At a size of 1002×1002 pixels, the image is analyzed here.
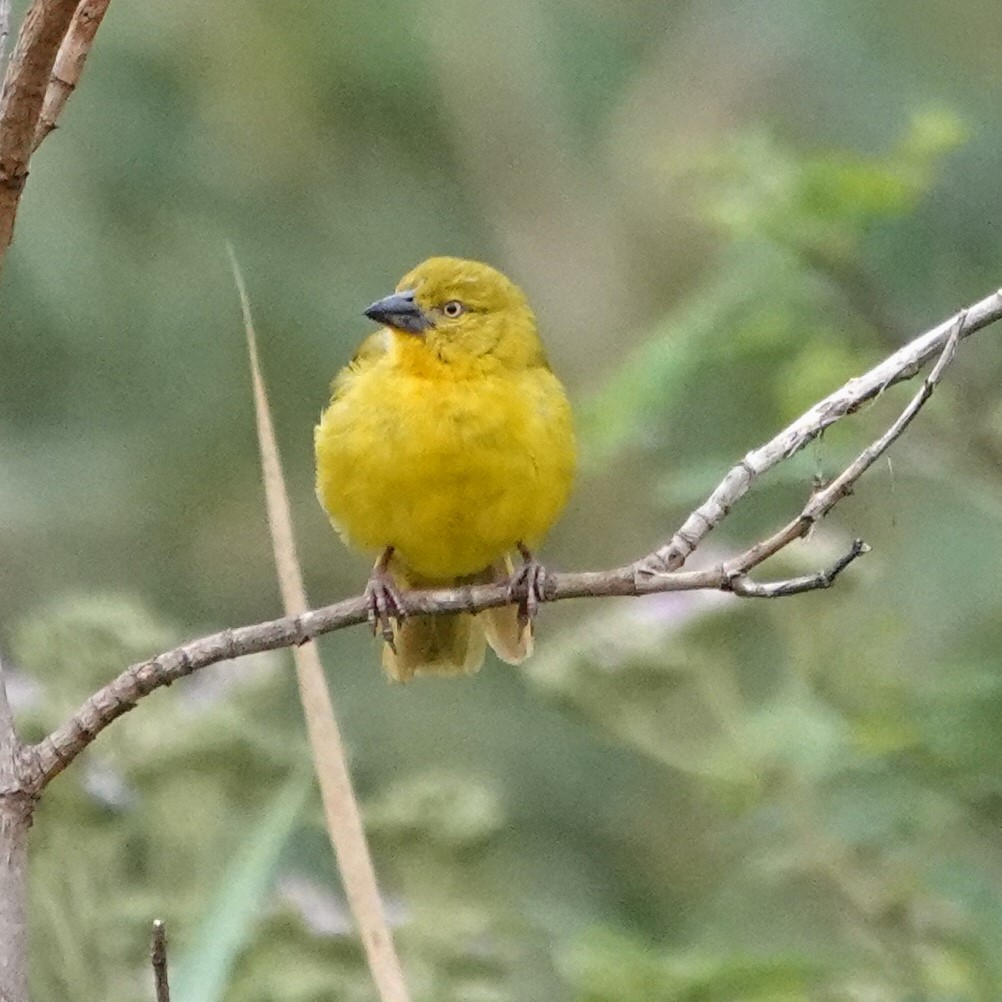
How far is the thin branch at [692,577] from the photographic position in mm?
1982

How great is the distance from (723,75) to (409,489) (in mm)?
3186

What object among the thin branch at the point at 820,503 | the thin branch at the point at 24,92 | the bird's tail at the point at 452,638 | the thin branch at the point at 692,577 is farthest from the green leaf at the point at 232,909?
the bird's tail at the point at 452,638

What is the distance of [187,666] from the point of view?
2033mm

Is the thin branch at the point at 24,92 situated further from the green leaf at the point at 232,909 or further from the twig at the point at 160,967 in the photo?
the green leaf at the point at 232,909

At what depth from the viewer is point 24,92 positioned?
1741 millimetres

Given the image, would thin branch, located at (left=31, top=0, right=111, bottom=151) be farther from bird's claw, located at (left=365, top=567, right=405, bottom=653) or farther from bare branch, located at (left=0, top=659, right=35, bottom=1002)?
bird's claw, located at (left=365, top=567, right=405, bottom=653)

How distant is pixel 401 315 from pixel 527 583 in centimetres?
66

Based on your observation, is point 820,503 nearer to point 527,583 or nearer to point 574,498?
point 527,583

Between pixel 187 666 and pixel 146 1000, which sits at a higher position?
pixel 146 1000

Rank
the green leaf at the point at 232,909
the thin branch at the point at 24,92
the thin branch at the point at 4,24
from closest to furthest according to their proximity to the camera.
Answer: the thin branch at the point at 24,92 → the thin branch at the point at 4,24 → the green leaf at the point at 232,909

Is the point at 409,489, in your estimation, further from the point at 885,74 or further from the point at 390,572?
the point at 885,74

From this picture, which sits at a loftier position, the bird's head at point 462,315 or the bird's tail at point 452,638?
the bird's head at point 462,315

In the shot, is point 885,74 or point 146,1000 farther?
point 885,74

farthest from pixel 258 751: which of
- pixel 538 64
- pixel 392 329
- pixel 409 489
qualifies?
pixel 538 64
